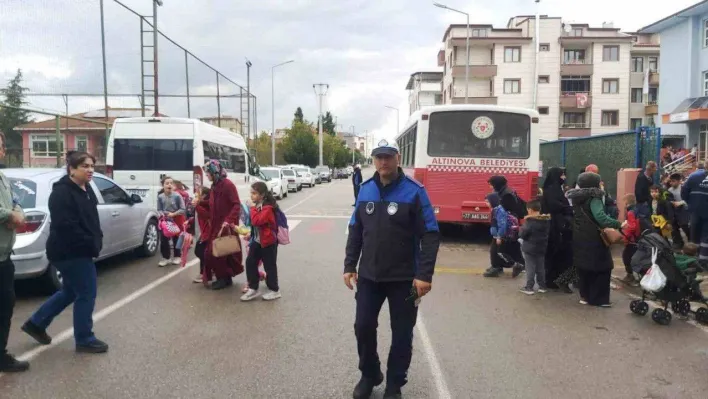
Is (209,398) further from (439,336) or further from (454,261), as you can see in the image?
(454,261)

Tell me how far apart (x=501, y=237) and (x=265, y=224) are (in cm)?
352

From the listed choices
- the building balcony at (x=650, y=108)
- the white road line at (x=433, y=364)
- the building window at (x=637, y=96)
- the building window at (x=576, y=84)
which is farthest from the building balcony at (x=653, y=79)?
the white road line at (x=433, y=364)

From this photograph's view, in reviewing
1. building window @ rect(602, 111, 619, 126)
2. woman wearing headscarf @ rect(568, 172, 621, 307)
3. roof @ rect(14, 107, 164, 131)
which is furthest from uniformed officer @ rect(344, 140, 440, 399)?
building window @ rect(602, 111, 619, 126)

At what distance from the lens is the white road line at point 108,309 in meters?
5.32

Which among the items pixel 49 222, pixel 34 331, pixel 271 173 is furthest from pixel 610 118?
pixel 34 331

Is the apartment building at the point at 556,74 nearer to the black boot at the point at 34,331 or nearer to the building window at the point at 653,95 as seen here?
the building window at the point at 653,95

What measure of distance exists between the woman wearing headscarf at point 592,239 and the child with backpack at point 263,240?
369 cm

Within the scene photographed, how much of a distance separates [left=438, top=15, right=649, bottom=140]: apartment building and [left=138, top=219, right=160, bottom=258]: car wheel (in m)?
45.1

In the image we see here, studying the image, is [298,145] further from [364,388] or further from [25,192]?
[364,388]

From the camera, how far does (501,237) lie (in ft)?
→ 28.7

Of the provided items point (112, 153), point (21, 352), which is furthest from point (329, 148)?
point (21, 352)

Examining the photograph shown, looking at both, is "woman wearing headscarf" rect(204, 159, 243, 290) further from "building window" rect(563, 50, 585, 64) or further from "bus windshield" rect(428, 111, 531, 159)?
"building window" rect(563, 50, 585, 64)

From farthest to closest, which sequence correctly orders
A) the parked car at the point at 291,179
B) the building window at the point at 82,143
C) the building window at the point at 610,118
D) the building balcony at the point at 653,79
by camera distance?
the building balcony at the point at 653,79
the building window at the point at 610,118
the parked car at the point at 291,179
the building window at the point at 82,143

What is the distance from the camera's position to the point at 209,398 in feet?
14.1
